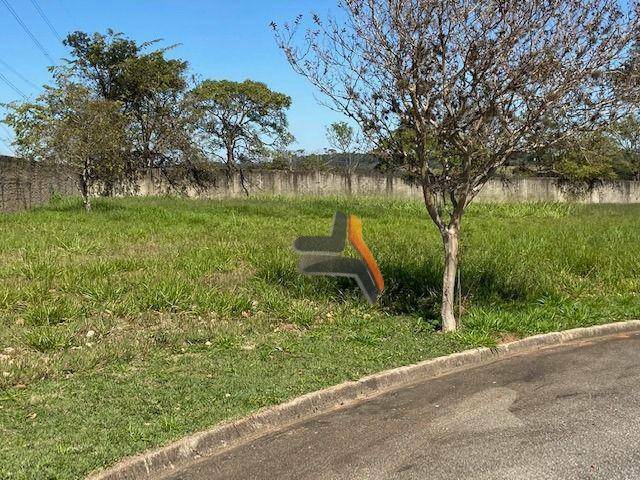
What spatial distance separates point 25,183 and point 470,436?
52.8 feet

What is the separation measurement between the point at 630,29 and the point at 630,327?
3.32m

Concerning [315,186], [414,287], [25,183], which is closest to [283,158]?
[315,186]

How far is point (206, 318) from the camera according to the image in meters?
6.44

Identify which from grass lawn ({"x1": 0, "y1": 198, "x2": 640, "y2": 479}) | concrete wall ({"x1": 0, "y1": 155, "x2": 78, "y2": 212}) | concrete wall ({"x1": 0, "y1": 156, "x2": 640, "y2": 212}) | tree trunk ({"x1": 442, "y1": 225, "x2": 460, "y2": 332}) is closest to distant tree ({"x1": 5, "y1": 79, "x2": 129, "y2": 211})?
concrete wall ({"x1": 0, "y1": 155, "x2": 78, "y2": 212})

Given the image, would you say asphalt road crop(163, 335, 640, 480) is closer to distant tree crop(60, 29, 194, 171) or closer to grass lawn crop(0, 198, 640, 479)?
grass lawn crop(0, 198, 640, 479)

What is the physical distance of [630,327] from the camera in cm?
688

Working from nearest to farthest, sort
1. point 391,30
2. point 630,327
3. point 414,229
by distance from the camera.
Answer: point 391,30
point 630,327
point 414,229

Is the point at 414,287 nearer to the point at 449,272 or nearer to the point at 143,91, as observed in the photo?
the point at 449,272

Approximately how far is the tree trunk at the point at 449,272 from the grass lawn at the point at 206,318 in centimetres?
20

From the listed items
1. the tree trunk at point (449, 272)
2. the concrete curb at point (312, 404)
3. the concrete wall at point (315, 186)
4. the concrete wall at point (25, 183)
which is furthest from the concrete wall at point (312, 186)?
the concrete curb at point (312, 404)

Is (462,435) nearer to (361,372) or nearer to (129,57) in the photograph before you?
(361,372)

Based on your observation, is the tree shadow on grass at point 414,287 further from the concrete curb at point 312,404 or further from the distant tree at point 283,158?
the distant tree at point 283,158

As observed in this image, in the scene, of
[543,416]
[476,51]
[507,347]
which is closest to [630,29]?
[476,51]

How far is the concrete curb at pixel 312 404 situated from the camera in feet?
11.7
